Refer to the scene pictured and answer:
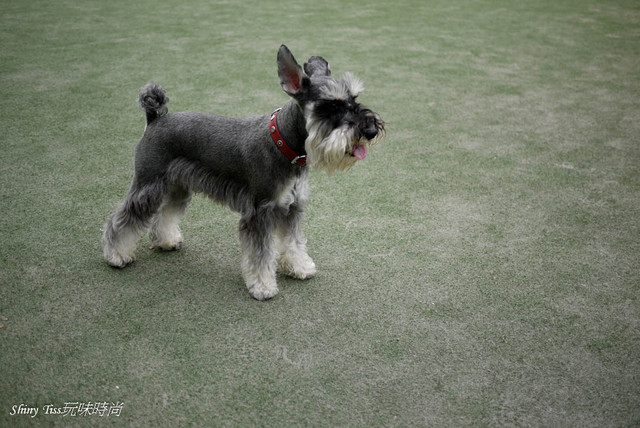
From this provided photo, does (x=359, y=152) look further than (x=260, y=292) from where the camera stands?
No

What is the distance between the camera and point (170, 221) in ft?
10.9

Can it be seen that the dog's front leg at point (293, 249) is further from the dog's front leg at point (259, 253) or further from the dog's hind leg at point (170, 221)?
the dog's hind leg at point (170, 221)

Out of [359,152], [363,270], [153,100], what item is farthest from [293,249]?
[153,100]

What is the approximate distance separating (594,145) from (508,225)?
6.90ft

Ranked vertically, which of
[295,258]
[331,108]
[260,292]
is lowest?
[260,292]

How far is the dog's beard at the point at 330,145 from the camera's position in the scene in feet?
8.16

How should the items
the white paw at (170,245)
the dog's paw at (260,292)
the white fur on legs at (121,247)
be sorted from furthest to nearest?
the white paw at (170,245) < the white fur on legs at (121,247) < the dog's paw at (260,292)

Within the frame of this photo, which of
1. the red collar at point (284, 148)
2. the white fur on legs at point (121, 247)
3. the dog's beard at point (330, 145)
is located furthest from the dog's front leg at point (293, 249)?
the white fur on legs at point (121, 247)

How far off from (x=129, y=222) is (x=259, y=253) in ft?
3.01

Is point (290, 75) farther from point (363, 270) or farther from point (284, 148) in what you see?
point (363, 270)

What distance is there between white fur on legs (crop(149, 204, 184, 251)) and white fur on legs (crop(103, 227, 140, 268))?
17cm

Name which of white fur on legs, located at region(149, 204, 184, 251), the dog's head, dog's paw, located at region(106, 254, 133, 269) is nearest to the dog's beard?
the dog's head

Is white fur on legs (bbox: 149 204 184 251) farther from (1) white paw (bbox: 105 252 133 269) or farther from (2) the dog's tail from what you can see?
(2) the dog's tail

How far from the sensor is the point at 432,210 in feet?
13.0
